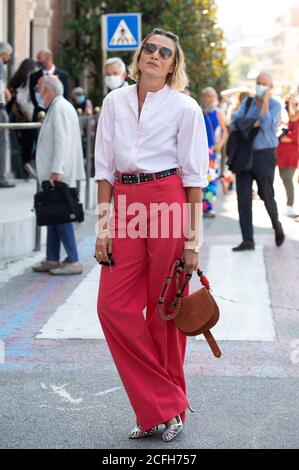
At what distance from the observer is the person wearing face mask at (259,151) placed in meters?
12.4

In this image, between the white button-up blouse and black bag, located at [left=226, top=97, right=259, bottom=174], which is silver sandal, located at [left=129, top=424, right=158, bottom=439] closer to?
the white button-up blouse

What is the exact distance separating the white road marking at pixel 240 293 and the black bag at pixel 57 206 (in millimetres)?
1223

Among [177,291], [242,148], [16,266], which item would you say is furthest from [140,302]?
[242,148]

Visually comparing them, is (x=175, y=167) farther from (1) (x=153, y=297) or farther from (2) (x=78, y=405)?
(2) (x=78, y=405)

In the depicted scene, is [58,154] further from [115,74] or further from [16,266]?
[115,74]

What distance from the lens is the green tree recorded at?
25.3 m

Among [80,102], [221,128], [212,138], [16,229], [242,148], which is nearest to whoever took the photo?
[16,229]

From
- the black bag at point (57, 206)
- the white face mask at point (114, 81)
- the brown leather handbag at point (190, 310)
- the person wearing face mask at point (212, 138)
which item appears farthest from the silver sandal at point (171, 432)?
the person wearing face mask at point (212, 138)

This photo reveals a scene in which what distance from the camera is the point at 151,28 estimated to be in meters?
25.1

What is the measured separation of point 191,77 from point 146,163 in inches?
860

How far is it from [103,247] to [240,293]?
440 centimetres

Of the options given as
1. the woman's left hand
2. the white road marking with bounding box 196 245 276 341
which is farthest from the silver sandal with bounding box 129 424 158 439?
the white road marking with bounding box 196 245 276 341

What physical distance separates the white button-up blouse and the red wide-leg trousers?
9 cm
